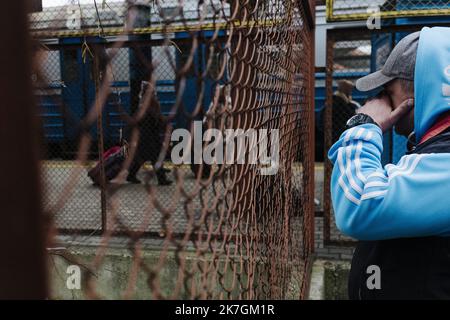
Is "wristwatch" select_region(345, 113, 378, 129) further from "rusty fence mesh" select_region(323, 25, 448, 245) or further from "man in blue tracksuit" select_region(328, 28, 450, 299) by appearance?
"rusty fence mesh" select_region(323, 25, 448, 245)

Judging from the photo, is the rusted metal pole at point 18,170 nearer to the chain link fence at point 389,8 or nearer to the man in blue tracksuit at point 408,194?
the man in blue tracksuit at point 408,194

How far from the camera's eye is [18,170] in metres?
0.32

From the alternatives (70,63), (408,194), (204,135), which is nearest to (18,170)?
(204,135)

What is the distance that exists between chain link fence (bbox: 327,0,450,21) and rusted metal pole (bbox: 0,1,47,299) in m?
4.29

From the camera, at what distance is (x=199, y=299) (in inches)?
36.9

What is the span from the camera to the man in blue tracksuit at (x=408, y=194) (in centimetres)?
131

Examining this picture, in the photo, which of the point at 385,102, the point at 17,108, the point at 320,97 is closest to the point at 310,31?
the point at 385,102

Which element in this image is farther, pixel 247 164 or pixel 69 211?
pixel 69 211

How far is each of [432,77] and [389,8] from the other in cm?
452

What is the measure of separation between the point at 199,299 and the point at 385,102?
1.27 meters

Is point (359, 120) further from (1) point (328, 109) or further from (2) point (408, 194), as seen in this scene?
(1) point (328, 109)

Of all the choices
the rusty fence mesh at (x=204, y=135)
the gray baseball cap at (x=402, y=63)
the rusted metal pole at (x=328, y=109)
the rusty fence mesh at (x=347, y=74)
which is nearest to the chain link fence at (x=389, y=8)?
the rusty fence mesh at (x=347, y=74)

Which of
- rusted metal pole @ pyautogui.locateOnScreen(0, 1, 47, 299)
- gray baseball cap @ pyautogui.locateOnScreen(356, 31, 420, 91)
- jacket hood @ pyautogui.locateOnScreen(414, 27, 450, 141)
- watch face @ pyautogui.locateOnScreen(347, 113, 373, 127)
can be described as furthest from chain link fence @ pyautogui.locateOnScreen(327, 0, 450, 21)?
rusted metal pole @ pyautogui.locateOnScreen(0, 1, 47, 299)

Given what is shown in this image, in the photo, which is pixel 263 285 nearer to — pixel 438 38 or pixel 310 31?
pixel 438 38
